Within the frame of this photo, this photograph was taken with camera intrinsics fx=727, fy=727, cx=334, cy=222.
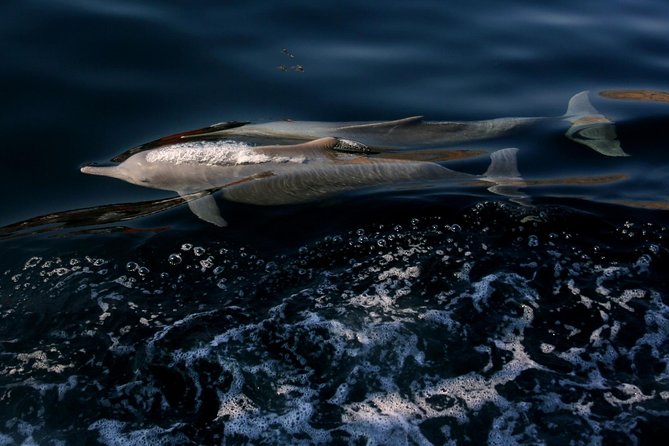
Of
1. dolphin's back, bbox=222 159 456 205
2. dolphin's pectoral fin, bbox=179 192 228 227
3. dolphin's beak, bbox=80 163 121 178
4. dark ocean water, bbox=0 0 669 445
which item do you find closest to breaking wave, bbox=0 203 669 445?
dark ocean water, bbox=0 0 669 445

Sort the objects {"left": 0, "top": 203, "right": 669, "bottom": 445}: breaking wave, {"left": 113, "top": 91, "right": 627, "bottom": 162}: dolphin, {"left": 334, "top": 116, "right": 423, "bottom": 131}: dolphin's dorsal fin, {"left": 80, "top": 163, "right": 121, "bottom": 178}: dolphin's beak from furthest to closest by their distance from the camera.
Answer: {"left": 334, "top": 116, "right": 423, "bottom": 131}: dolphin's dorsal fin < {"left": 113, "top": 91, "right": 627, "bottom": 162}: dolphin < {"left": 80, "top": 163, "right": 121, "bottom": 178}: dolphin's beak < {"left": 0, "top": 203, "right": 669, "bottom": 445}: breaking wave

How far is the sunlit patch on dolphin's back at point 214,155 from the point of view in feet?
18.2

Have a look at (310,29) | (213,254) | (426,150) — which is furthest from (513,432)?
(310,29)

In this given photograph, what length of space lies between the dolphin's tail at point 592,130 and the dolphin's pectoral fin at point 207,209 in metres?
3.12

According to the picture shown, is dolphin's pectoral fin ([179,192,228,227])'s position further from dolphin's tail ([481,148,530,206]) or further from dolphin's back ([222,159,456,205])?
dolphin's tail ([481,148,530,206])

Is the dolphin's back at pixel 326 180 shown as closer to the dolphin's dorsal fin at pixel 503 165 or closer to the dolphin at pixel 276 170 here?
the dolphin at pixel 276 170

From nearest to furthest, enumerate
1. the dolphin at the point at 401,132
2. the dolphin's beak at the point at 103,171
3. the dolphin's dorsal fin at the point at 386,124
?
the dolphin's beak at the point at 103,171 < the dolphin at the point at 401,132 < the dolphin's dorsal fin at the point at 386,124

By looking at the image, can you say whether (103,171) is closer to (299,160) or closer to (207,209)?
(207,209)

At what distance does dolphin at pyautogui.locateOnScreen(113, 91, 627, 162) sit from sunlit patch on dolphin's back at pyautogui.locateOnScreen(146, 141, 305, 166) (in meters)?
0.12

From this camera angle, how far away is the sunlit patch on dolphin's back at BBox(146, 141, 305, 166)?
18.2 ft

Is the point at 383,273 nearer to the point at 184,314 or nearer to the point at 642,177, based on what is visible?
the point at 184,314

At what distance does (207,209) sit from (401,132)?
1.87 meters

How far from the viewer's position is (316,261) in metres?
4.38

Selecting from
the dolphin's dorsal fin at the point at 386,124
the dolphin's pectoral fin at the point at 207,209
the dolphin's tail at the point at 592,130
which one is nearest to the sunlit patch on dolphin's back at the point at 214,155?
the dolphin's pectoral fin at the point at 207,209
